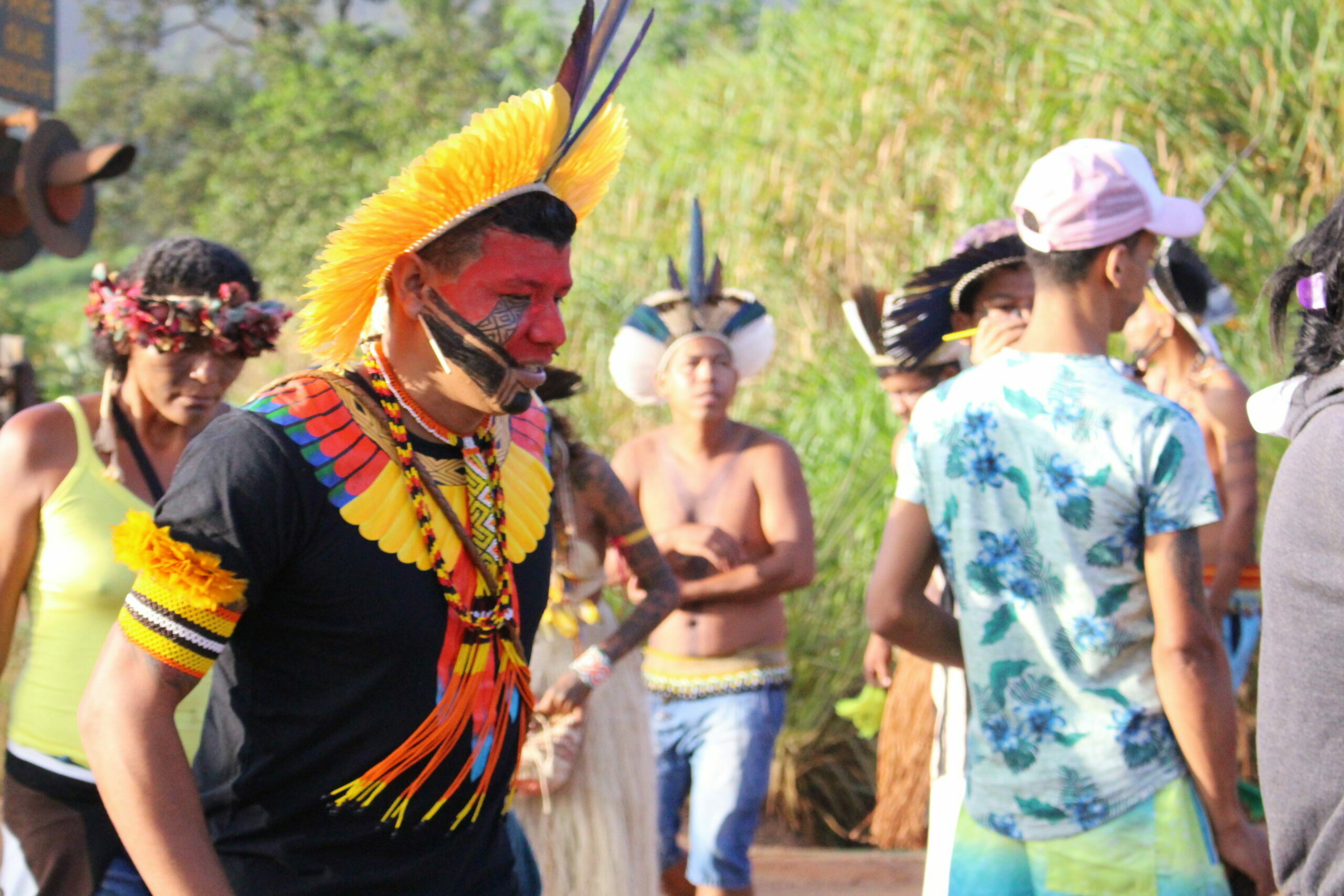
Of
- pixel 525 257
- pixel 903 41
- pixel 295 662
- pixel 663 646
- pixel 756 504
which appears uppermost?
pixel 903 41

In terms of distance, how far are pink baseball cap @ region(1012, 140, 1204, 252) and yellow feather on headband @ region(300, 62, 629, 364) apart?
98 cm

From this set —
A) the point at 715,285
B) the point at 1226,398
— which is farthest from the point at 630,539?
the point at 1226,398

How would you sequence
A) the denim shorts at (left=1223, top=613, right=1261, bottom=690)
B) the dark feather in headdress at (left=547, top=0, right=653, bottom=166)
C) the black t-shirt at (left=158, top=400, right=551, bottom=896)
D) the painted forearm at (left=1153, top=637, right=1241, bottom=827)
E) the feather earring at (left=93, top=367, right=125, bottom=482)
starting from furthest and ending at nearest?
the denim shorts at (left=1223, top=613, right=1261, bottom=690), the feather earring at (left=93, top=367, right=125, bottom=482), the painted forearm at (left=1153, top=637, right=1241, bottom=827), the dark feather in headdress at (left=547, top=0, right=653, bottom=166), the black t-shirt at (left=158, top=400, right=551, bottom=896)

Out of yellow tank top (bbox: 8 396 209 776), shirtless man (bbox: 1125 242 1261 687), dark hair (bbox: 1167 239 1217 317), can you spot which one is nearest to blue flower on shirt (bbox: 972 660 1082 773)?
yellow tank top (bbox: 8 396 209 776)

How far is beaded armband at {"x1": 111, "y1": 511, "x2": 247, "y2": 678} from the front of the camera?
1.85m

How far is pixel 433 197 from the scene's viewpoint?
2129 millimetres

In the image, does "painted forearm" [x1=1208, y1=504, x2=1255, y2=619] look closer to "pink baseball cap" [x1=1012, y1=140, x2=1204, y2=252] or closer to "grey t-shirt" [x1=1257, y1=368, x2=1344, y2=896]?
"pink baseball cap" [x1=1012, y1=140, x2=1204, y2=252]

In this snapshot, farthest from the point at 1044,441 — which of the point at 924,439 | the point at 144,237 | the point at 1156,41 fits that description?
the point at 144,237

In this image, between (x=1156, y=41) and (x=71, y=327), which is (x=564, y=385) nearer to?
(x=1156, y=41)

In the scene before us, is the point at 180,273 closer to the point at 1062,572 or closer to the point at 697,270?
the point at 1062,572

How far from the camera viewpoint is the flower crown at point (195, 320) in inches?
Answer: 124

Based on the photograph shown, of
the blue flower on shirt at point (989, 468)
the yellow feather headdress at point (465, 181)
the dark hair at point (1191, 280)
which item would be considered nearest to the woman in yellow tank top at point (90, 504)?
the yellow feather headdress at point (465, 181)

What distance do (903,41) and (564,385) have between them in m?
7.64

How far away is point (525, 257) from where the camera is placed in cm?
218
